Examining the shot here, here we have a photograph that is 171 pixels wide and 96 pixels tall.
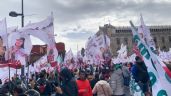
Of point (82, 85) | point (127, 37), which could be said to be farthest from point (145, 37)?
point (127, 37)

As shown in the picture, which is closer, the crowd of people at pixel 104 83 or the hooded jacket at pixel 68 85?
the hooded jacket at pixel 68 85

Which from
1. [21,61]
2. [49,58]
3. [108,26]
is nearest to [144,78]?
[21,61]

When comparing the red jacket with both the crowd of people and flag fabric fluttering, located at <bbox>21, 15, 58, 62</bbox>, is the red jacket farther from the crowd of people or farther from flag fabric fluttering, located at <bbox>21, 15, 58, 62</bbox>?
flag fabric fluttering, located at <bbox>21, 15, 58, 62</bbox>

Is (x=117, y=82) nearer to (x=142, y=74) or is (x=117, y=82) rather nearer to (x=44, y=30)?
(x=142, y=74)

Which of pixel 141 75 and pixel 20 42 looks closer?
pixel 141 75

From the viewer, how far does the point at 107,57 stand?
2709 cm

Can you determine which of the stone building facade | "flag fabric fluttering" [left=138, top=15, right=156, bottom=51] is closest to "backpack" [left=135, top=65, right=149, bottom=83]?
"flag fabric fluttering" [left=138, top=15, right=156, bottom=51]

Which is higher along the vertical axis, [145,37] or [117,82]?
[145,37]

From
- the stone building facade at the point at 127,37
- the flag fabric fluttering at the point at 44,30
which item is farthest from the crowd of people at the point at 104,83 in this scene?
the stone building facade at the point at 127,37

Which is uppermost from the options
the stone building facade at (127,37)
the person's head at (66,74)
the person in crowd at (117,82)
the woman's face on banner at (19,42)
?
the stone building facade at (127,37)

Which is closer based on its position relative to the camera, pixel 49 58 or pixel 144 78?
pixel 144 78

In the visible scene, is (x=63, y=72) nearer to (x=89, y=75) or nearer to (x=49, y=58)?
(x=89, y=75)

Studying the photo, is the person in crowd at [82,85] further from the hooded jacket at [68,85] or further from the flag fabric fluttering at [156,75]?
the flag fabric fluttering at [156,75]

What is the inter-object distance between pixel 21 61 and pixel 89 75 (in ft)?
14.3
